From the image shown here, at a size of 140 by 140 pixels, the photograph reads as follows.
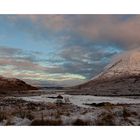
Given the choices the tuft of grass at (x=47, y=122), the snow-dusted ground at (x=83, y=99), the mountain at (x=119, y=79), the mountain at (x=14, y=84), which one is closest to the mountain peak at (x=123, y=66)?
the mountain at (x=119, y=79)

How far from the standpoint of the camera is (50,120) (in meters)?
6.25

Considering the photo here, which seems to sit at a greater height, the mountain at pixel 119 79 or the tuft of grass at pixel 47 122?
the mountain at pixel 119 79

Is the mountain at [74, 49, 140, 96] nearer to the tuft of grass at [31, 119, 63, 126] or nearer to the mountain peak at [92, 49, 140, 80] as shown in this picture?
the mountain peak at [92, 49, 140, 80]

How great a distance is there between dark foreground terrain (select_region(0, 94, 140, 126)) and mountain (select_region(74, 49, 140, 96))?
0.15 metres

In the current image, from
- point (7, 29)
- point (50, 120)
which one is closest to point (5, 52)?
point (7, 29)

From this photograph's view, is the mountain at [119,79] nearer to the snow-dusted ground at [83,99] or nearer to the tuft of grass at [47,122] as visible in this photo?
the snow-dusted ground at [83,99]

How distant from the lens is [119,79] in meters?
6.38

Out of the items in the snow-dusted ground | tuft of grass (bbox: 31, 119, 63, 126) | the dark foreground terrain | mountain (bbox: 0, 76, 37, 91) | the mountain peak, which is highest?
the mountain peak

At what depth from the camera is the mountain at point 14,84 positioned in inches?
249

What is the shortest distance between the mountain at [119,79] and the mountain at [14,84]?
0.52m

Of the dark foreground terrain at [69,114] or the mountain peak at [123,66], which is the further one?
the mountain peak at [123,66]

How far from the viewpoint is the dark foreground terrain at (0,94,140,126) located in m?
6.24

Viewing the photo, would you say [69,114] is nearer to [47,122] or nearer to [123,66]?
[47,122]

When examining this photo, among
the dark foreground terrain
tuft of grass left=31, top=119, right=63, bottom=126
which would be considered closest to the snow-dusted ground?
the dark foreground terrain
